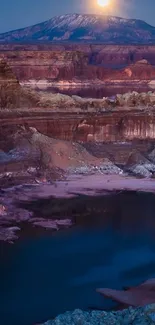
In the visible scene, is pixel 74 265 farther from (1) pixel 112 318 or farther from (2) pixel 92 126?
(2) pixel 92 126

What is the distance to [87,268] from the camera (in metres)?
10.4

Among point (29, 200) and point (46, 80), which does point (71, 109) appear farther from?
point (46, 80)

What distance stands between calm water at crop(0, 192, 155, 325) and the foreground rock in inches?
47.8

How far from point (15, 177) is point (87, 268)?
6.58 metres

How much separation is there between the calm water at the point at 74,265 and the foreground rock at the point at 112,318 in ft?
3.98

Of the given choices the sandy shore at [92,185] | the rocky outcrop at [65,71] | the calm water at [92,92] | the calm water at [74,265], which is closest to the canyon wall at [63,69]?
the rocky outcrop at [65,71]

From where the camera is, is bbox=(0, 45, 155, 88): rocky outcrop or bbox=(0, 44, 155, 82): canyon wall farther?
bbox=(0, 44, 155, 82): canyon wall

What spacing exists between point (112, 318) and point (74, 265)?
362cm

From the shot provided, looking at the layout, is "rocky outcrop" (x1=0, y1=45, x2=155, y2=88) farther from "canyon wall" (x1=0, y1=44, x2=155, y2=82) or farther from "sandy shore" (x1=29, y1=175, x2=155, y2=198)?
"sandy shore" (x1=29, y1=175, x2=155, y2=198)

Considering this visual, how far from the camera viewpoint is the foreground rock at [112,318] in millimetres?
6516

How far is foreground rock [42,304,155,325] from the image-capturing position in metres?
6.52

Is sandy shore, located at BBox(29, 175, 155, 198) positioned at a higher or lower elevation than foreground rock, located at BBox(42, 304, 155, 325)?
lower

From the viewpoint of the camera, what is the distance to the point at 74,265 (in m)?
10.6

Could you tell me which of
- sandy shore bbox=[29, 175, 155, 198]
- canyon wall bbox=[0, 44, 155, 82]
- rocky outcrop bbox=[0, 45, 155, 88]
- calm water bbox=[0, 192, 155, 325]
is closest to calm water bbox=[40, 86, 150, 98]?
rocky outcrop bbox=[0, 45, 155, 88]
